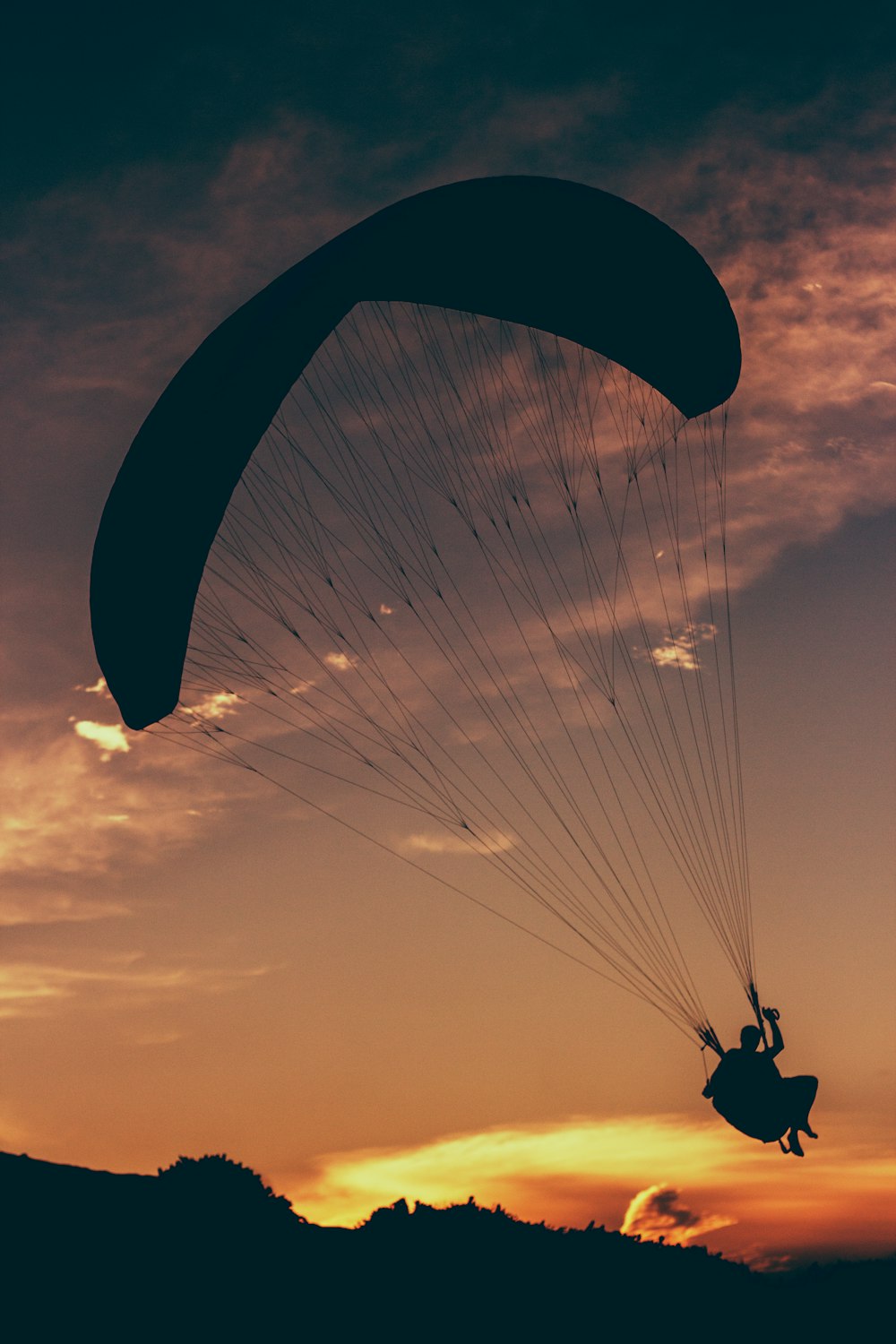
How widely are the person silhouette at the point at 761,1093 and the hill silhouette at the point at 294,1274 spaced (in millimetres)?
5537

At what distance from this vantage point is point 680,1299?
19406 mm

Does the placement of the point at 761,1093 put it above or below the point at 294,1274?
above

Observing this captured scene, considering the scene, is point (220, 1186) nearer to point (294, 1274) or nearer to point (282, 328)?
point (294, 1274)

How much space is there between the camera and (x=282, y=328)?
12.5m

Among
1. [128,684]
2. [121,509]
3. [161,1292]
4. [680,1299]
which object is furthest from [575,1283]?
[121,509]

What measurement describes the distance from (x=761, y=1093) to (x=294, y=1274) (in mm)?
7588

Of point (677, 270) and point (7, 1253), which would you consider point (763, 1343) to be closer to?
point (7, 1253)

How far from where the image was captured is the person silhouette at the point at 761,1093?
12992mm

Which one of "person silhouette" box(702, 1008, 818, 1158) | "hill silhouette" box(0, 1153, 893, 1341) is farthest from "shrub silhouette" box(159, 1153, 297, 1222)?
"person silhouette" box(702, 1008, 818, 1158)

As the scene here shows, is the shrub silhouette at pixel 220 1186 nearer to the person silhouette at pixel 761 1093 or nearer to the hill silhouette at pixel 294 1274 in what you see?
the hill silhouette at pixel 294 1274

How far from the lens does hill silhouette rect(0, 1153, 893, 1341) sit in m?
13.8

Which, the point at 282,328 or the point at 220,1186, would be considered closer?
the point at 282,328

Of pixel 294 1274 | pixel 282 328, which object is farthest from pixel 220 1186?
pixel 282 328

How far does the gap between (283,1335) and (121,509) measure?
1104cm
